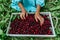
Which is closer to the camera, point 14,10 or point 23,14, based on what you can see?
point 23,14

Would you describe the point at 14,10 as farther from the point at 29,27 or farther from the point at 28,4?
the point at 29,27

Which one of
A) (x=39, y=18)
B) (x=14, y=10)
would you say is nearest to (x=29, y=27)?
(x=39, y=18)

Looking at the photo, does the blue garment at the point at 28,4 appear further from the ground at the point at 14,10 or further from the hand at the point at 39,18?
the hand at the point at 39,18

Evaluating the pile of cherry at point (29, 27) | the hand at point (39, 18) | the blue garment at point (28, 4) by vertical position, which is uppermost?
the blue garment at point (28, 4)

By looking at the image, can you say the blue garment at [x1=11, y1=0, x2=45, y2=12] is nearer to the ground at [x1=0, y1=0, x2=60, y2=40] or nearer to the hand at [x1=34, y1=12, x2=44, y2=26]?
the ground at [x1=0, y1=0, x2=60, y2=40]

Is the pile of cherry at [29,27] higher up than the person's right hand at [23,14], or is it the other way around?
the person's right hand at [23,14]

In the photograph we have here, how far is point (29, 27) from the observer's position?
201cm

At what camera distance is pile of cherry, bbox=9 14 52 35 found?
6.42ft

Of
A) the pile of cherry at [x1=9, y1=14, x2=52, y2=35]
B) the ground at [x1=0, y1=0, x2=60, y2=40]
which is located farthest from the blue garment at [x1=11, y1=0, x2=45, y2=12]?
the pile of cherry at [x1=9, y1=14, x2=52, y2=35]

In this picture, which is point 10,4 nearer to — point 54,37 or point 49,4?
point 49,4

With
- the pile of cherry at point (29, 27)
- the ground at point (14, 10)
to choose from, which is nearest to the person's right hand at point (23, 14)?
the pile of cherry at point (29, 27)

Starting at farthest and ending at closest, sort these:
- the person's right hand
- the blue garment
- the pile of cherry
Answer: the blue garment, the person's right hand, the pile of cherry

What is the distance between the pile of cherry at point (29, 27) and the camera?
1958 mm

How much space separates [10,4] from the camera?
7.78 ft
